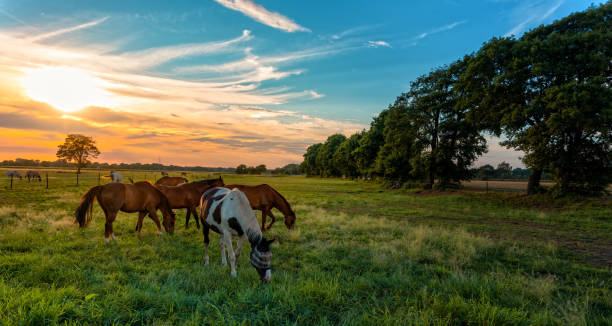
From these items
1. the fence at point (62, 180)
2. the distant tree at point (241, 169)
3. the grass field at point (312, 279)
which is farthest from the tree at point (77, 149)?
the grass field at point (312, 279)

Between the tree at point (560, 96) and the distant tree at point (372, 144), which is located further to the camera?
the distant tree at point (372, 144)

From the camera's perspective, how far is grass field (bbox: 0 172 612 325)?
3504mm

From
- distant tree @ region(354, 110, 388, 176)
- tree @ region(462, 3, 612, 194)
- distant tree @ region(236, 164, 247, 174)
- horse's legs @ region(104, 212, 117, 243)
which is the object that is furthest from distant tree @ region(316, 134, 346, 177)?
horse's legs @ region(104, 212, 117, 243)

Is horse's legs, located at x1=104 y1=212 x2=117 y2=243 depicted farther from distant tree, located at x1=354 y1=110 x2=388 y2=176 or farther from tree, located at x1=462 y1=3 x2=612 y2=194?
distant tree, located at x1=354 y1=110 x2=388 y2=176

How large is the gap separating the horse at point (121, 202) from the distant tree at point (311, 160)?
9521 cm

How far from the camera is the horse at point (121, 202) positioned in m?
7.79

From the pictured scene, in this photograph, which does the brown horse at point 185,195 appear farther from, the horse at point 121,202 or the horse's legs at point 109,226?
the horse's legs at point 109,226

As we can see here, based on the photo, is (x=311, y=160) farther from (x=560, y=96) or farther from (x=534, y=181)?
(x=560, y=96)

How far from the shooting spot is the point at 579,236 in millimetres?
9984

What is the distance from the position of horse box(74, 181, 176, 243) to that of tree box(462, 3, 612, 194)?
21617 millimetres

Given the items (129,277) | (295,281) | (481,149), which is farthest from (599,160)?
(129,277)

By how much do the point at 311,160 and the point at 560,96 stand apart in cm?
9738

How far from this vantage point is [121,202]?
8008 millimetres

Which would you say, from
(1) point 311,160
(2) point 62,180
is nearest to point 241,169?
(1) point 311,160
